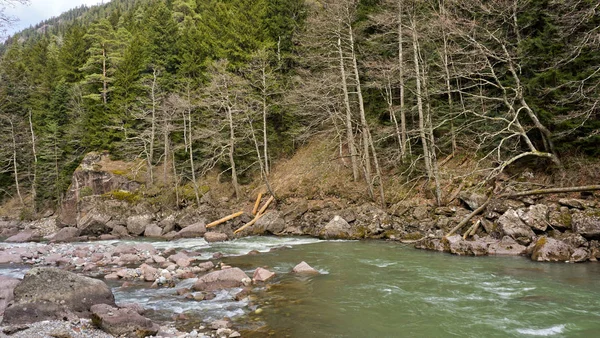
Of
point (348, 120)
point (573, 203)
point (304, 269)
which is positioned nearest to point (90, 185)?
point (348, 120)

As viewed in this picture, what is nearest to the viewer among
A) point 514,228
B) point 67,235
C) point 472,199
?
point 514,228

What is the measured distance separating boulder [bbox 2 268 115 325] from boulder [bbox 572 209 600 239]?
12180 millimetres

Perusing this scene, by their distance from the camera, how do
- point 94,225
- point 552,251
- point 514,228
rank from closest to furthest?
1. point 552,251
2. point 514,228
3. point 94,225

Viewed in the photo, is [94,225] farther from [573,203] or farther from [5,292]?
[573,203]

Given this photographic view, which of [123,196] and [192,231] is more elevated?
[123,196]

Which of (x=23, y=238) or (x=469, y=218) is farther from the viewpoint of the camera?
(x=23, y=238)

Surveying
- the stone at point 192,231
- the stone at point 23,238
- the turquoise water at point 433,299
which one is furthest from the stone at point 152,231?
the turquoise water at point 433,299

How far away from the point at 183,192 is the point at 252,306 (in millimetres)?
19934

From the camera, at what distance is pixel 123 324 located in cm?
588

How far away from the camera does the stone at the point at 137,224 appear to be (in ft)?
71.2

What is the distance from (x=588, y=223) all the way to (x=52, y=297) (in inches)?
517

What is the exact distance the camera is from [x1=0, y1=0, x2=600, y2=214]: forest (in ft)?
43.7

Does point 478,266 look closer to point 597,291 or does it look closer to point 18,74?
point 597,291

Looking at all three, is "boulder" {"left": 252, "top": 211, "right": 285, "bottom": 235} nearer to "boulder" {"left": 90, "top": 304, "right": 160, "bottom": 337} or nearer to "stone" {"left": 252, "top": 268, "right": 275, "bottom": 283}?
"stone" {"left": 252, "top": 268, "right": 275, "bottom": 283}
